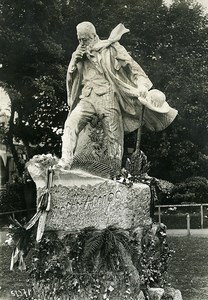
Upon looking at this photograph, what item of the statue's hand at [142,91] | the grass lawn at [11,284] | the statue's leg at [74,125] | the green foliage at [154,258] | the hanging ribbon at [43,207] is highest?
the statue's hand at [142,91]

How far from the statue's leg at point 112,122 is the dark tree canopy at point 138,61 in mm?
6845

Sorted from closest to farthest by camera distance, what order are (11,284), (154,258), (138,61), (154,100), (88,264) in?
(88,264)
(154,258)
(154,100)
(11,284)
(138,61)

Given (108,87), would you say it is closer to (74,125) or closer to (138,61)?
(74,125)

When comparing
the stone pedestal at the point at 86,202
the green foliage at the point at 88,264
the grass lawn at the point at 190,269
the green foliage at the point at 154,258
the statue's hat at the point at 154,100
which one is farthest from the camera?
the grass lawn at the point at 190,269

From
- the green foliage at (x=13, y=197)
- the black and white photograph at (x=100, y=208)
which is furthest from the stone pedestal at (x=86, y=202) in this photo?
the green foliage at (x=13, y=197)

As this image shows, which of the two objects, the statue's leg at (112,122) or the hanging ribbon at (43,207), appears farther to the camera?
the statue's leg at (112,122)

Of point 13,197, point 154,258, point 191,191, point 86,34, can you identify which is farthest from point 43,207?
point 191,191

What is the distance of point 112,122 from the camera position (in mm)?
7012

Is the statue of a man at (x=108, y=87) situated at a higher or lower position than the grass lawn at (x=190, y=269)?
higher

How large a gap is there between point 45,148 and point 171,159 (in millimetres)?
3397

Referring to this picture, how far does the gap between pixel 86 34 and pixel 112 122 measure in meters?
1.07

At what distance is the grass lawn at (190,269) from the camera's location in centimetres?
724

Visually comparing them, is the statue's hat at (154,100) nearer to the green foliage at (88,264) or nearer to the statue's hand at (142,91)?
the statue's hand at (142,91)

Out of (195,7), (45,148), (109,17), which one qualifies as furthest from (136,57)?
(45,148)
